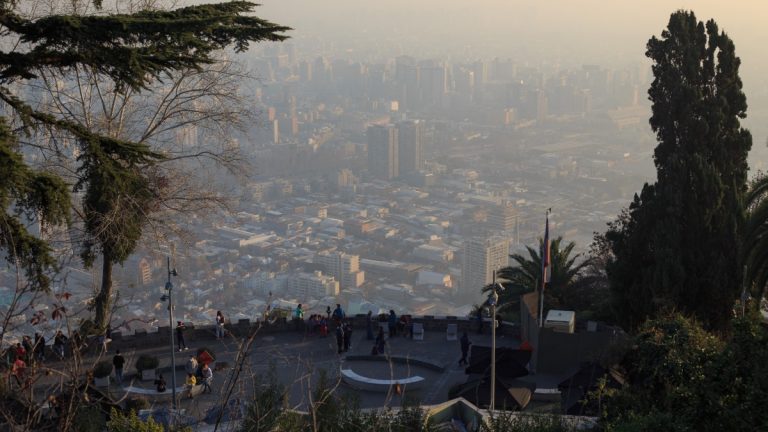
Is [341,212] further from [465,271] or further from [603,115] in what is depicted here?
[603,115]

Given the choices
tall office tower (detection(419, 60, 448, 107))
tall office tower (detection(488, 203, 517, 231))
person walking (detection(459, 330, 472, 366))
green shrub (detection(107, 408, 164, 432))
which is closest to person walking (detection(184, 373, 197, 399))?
person walking (detection(459, 330, 472, 366))

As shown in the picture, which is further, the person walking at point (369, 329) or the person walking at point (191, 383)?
the person walking at point (369, 329)

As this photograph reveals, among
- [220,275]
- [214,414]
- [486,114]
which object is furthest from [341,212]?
[214,414]

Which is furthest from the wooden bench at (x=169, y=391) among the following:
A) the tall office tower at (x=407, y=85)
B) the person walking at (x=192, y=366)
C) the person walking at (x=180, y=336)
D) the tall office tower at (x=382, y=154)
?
the tall office tower at (x=407, y=85)

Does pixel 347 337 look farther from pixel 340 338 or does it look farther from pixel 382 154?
pixel 382 154

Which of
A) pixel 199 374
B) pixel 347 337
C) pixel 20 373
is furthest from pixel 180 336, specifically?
pixel 20 373

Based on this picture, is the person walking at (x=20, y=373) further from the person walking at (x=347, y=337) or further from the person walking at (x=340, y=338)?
the person walking at (x=347, y=337)
